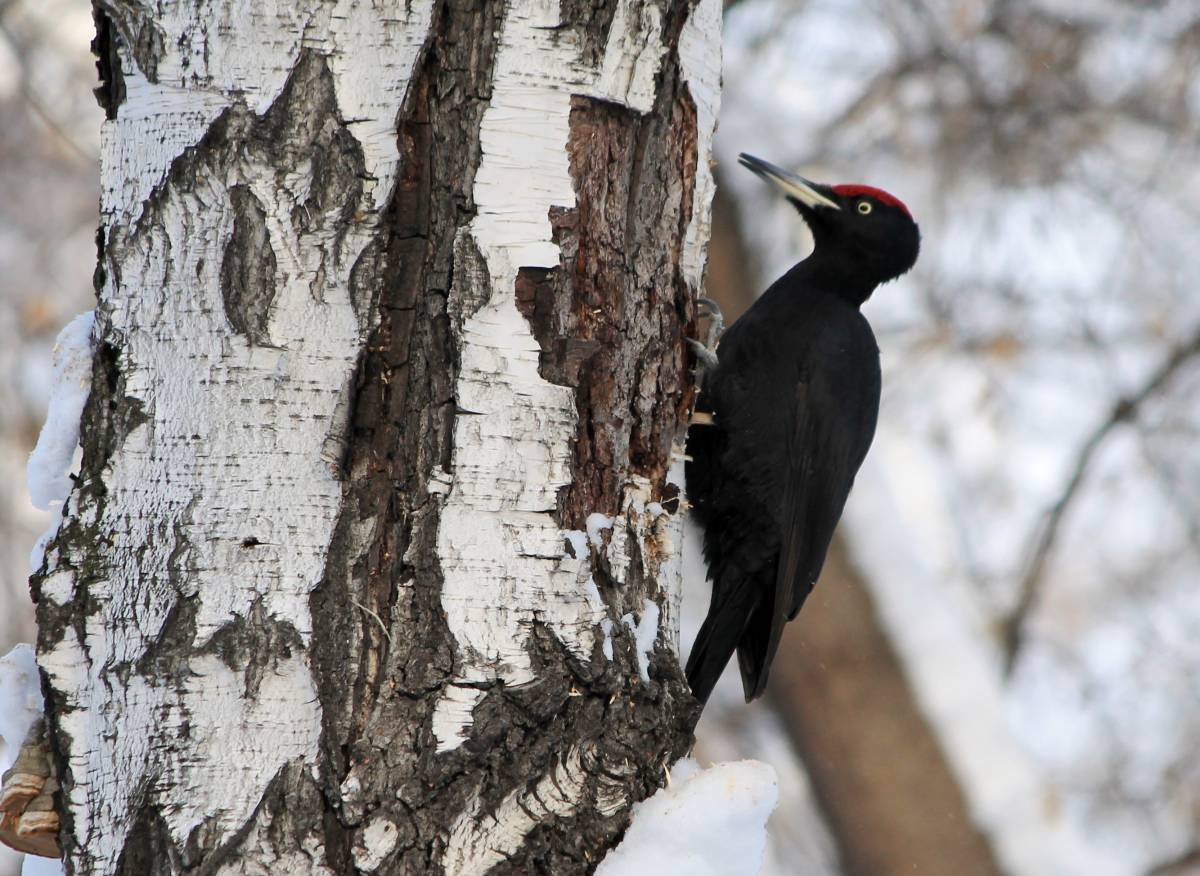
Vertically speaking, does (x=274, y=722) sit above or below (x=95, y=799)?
above

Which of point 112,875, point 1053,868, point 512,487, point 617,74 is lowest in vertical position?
point 1053,868

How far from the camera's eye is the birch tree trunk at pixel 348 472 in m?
1.47

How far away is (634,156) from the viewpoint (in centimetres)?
183

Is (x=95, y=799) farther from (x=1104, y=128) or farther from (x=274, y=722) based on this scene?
(x=1104, y=128)

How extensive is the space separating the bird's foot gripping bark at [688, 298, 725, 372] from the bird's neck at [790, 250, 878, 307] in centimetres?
36

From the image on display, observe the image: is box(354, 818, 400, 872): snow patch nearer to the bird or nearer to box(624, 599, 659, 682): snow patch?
box(624, 599, 659, 682): snow patch

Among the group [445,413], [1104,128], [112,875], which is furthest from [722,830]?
[1104,128]

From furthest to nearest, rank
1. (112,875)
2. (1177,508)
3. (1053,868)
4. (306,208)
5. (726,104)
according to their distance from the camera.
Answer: (1177,508) → (726,104) → (1053,868) → (306,208) → (112,875)

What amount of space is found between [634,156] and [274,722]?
3.19 feet

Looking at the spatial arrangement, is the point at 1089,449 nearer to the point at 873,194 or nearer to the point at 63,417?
the point at 873,194

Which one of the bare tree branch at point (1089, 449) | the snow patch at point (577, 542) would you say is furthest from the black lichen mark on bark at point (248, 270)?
the bare tree branch at point (1089, 449)

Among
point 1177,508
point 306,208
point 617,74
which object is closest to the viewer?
point 306,208

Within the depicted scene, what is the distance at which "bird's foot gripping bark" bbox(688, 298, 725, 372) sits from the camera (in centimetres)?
299

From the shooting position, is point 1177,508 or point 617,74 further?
point 1177,508
